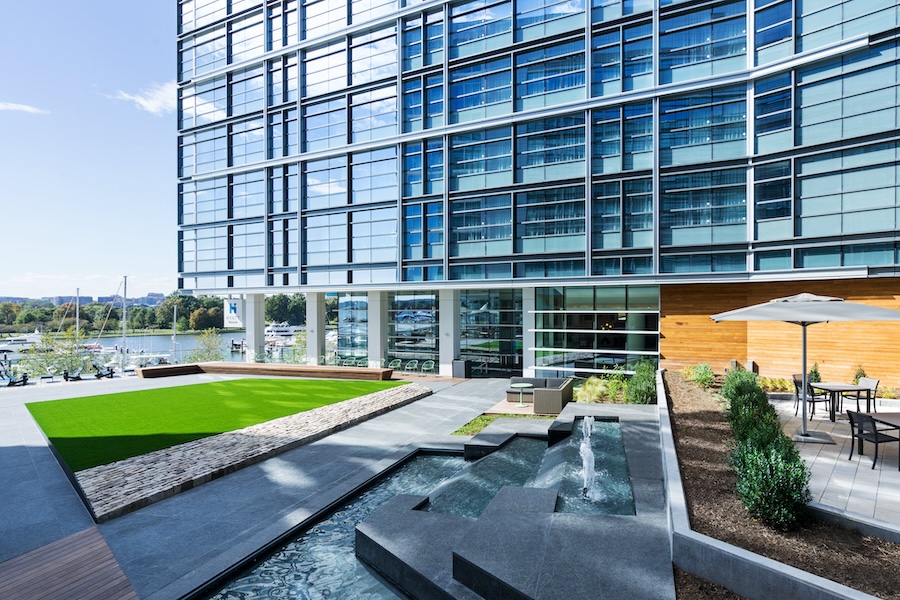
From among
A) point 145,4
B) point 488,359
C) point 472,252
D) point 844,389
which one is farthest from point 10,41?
point 844,389

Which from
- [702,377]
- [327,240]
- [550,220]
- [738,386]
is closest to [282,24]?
[327,240]

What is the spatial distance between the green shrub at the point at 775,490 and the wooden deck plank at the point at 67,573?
23.8ft

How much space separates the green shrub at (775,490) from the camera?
5.43 m

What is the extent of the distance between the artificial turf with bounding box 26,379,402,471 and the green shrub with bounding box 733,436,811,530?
472 inches

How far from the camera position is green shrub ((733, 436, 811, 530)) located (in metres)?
5.43

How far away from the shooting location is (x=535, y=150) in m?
24.0

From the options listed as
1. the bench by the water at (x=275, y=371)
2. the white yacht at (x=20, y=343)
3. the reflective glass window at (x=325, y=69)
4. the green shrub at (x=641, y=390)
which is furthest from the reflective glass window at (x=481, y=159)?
the white yacht at (x=20, y=343)

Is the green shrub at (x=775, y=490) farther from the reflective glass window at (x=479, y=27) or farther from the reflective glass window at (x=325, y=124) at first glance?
the reflective glass window at (x=325, y=124)

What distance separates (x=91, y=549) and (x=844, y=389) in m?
14.5

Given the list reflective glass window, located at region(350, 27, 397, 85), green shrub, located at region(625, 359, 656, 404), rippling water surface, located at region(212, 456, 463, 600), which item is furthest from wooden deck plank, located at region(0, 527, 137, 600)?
reflective glass window, located at region(350, 27, 397, 85)

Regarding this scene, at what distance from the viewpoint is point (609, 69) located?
2227 cm

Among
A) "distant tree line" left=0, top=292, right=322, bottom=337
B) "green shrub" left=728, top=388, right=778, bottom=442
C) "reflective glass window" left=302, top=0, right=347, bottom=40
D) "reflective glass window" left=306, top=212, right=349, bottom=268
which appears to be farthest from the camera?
"distant tree line" left=0, top=292, right=322, bottom=337

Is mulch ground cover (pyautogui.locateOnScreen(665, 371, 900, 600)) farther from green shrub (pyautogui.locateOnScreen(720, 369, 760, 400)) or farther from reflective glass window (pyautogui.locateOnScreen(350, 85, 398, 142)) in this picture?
reflective glass window (pyautogui.locateOnScreen(350, 85, 398, 142))

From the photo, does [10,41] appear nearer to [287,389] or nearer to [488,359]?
[287,389]
